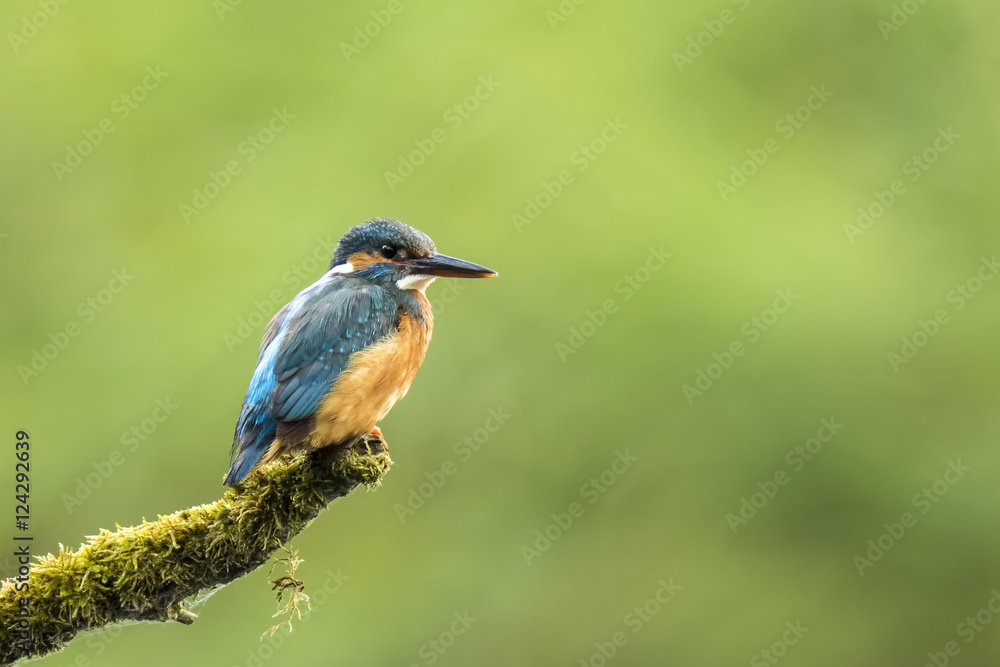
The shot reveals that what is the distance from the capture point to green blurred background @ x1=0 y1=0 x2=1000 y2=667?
8352 mm

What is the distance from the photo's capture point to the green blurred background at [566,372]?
27.4 ft

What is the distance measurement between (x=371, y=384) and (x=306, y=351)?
27cm

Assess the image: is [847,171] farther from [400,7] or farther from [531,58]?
[400,7]

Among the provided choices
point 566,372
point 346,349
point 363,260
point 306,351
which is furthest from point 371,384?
point 566,372

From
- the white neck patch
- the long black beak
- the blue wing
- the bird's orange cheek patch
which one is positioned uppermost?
the long black beak

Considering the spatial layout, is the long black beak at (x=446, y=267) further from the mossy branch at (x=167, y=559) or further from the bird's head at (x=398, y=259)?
the mossy branch at (x=167, y=559)

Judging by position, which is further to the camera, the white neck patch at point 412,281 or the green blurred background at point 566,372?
the green blurred background at point 566,372

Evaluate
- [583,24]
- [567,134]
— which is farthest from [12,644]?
[583,24]

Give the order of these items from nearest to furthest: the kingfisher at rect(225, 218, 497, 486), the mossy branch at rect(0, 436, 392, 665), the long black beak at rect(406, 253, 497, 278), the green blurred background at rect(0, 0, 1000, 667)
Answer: the mossy branch at rect(0, 436, 392, 665) → the kingfisher at rect(225, 218, 497, 486) → the long black beak at rect(406, 253, 497, 278) → the green blurred background at rect(0, 0, 1000, 667)

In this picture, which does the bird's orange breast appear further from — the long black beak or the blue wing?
the long black beak

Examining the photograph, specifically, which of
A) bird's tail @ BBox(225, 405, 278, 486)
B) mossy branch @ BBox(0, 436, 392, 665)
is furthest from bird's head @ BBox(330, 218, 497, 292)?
mossy branch @ BBox(0, 436, 392, 665)

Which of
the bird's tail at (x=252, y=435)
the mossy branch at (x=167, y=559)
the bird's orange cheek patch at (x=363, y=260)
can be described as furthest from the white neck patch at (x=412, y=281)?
the mossy branch at (x=167, y=559)

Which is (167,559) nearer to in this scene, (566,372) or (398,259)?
(398,259)

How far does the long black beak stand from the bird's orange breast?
21 centimetres
